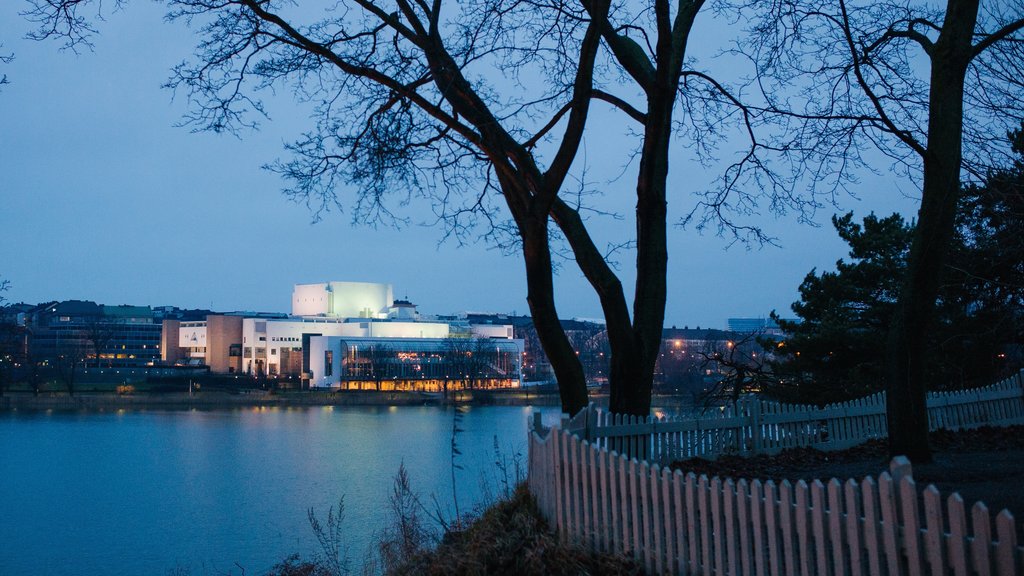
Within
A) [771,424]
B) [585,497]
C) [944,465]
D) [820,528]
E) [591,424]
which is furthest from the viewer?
[771,424]

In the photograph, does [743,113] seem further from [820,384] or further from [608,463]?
[820,384]

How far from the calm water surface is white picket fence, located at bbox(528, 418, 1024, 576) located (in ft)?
25.9

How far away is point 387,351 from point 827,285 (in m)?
88.5

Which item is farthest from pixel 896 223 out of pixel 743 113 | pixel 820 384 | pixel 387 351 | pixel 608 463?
pixel 387 351

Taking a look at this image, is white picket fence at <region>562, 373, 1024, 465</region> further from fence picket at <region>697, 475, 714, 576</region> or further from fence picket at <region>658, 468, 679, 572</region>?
fence picket at <region>697, 475, 714, 576</region>

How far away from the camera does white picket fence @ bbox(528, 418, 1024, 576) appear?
3.85 m

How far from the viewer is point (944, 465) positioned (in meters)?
9.12

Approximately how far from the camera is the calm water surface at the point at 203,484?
24922 millimetres

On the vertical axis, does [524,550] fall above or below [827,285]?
below

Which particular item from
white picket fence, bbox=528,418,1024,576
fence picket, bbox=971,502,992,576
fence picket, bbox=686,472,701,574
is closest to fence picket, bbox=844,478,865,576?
white picket fence, bbox=528,418,1024,576

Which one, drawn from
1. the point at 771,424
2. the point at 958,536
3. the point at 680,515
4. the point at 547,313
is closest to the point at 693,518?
the point at 680,515

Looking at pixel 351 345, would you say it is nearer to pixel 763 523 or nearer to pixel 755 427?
pixel 755 427

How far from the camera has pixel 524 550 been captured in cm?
648

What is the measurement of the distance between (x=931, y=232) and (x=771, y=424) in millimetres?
3857
